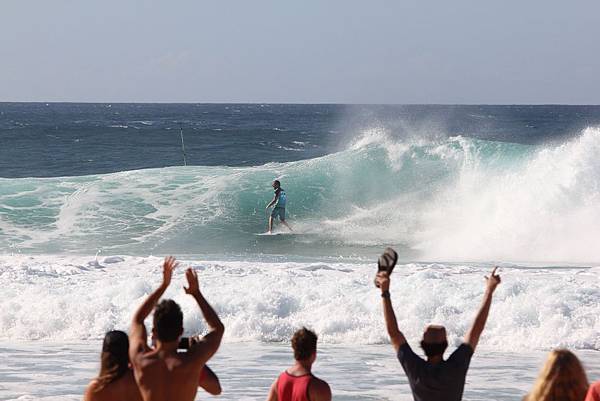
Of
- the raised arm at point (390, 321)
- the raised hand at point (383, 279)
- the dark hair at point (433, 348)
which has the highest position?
the raised hand at point (383, 279)

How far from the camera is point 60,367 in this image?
9.40 metres

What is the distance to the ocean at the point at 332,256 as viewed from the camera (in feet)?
32.6

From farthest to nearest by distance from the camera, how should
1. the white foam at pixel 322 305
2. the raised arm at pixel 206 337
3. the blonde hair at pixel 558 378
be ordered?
the white foam at pixel 322 305 → the raised arm at pixel 206 337 → the blonde hair at pixel 558 378

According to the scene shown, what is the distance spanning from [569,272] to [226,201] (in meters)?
10.7

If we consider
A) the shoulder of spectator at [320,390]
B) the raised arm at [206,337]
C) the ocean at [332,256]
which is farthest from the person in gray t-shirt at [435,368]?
the ocean at [332,256]

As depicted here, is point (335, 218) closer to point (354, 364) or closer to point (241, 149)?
point (354, 364)

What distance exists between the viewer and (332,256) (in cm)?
1784

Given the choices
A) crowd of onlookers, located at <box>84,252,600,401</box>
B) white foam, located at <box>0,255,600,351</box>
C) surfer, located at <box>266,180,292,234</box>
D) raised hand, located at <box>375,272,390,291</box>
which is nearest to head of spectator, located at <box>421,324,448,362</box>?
crowd of onlookers, located at <box>84,252,600,401</box>

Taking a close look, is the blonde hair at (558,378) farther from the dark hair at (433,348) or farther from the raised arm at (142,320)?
the raised arm at (142,320)

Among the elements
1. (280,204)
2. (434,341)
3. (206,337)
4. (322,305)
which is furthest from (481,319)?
(280,204)

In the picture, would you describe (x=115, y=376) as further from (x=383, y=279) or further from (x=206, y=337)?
(x=383, y=279)

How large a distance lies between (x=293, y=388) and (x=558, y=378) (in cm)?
117

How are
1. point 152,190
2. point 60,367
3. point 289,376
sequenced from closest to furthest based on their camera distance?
point 289,376, point 60,367, point 152,190

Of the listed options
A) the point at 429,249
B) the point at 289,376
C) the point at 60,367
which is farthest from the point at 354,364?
the point at 429,249
